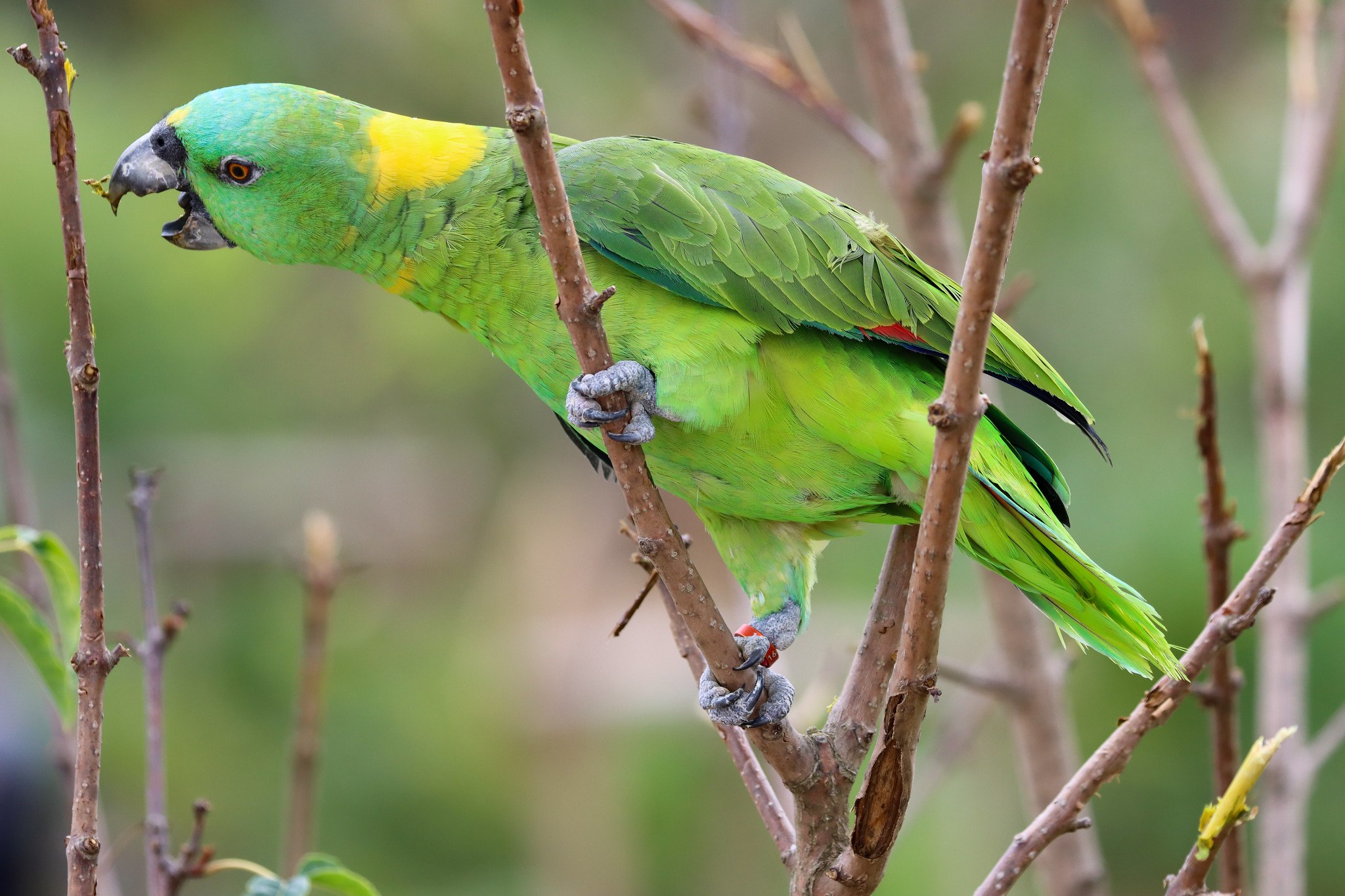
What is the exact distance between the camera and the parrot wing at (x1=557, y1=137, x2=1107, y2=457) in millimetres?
1521

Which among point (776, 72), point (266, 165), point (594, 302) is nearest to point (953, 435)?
point (594, 302)

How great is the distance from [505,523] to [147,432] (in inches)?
92.7

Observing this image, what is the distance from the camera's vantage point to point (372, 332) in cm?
766

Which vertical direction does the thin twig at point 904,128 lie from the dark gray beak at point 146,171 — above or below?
above

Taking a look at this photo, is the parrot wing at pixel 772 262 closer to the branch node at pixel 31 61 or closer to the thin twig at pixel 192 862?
the branch node at pixel 31 61

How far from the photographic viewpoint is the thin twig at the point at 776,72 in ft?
6.75

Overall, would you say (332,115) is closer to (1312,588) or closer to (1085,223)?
(1312,588)

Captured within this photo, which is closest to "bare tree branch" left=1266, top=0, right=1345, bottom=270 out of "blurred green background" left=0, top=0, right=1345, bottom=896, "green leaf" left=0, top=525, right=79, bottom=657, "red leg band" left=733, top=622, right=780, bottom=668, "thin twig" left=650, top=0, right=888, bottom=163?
"thin twig" left=650, top=0, right=888, bottom=163

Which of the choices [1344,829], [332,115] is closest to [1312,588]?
[1344,829]

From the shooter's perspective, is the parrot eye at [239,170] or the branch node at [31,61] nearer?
the branch node at [31,61]

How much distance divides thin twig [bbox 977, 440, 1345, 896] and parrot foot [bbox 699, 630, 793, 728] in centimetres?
28

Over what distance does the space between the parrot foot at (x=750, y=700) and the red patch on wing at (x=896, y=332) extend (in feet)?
1.55

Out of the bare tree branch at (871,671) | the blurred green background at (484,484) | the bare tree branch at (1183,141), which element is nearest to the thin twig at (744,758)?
the bare tree branch at (871,671)

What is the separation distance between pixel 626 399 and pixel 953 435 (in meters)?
0.56
